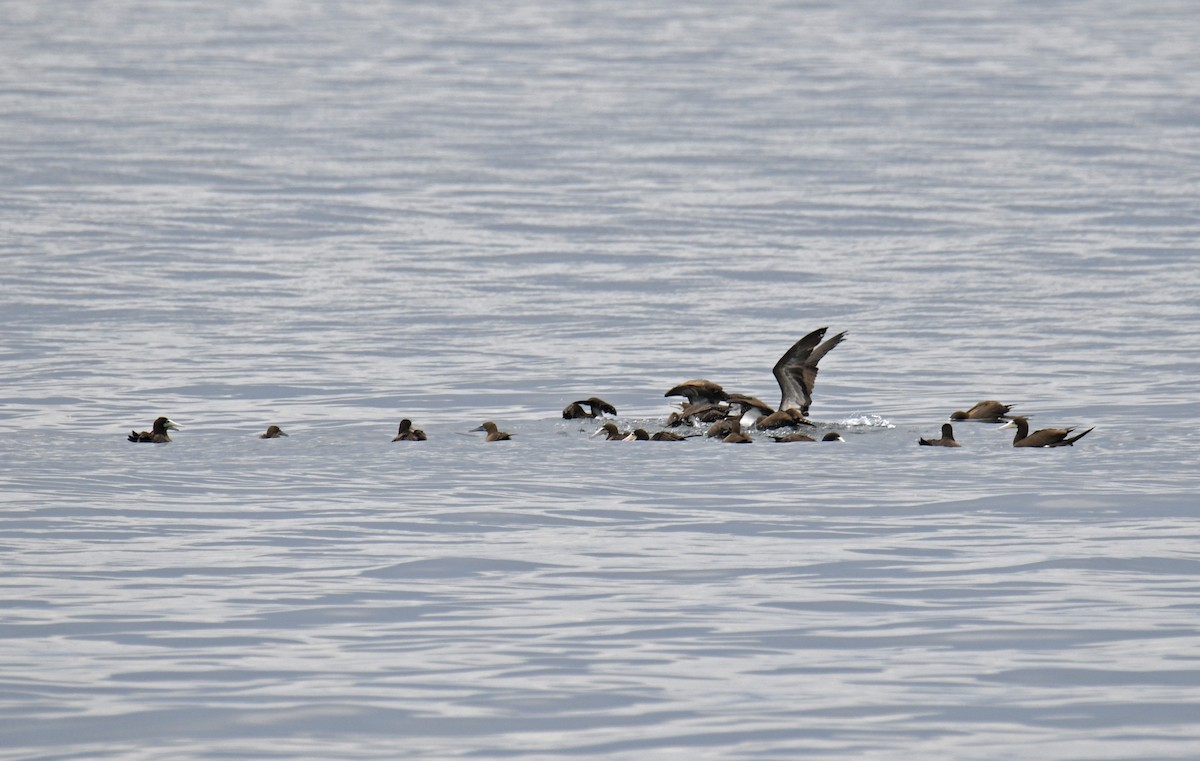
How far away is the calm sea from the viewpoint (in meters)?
9.84

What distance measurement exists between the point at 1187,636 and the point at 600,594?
129 inches

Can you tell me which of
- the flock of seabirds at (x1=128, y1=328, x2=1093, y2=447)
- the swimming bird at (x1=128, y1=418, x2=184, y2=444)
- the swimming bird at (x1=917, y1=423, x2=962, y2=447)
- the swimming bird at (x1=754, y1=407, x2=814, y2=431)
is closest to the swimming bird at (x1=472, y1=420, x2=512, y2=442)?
the flock of seabirds at (x1=128, y1=328, x2=1093, y2=447)

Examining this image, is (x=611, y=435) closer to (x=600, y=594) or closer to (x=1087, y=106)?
(x=600, y=594)

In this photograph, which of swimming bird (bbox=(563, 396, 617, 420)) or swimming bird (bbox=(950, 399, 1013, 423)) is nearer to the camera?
swimming bird (bbox=(950, 399, 1013, 423))

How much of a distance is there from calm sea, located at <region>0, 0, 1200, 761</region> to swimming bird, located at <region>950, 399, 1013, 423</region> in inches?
17.4

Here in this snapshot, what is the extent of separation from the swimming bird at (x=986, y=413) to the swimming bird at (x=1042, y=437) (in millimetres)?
788

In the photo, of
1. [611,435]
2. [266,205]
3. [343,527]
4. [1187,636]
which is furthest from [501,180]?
[1187,636]

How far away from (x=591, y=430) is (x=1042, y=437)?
3.85m

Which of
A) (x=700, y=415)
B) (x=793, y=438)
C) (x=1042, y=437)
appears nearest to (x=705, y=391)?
(x=700, y=415)

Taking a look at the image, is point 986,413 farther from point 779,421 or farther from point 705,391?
point 705,391

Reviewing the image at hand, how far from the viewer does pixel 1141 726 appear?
9.36m

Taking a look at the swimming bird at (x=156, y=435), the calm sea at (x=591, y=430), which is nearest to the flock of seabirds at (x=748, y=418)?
the swimming bird at (x=156, y=435)

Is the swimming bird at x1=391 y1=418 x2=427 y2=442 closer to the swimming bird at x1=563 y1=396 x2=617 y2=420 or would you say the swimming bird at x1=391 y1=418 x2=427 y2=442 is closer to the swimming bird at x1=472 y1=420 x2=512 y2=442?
the swimming bird at x1=472 y1=420 x2=512 y2=442

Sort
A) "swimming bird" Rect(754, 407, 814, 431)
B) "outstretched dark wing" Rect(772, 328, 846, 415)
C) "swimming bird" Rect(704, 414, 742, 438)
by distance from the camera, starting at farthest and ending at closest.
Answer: "outstretched dark wing" Rect(772, 328, 846, 415) → "swimming bird" Rect(754, 407, 814, 431) → "swimming bird" Rect(704, 414, 742, 438)
